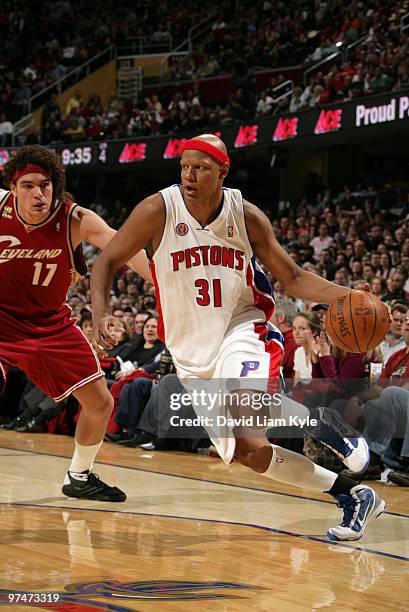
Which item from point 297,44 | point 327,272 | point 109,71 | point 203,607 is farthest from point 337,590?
point 109,71

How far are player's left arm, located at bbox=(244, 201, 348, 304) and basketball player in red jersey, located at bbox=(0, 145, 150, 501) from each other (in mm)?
991

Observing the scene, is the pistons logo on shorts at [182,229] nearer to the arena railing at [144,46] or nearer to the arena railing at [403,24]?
the arena railing at [403,24]

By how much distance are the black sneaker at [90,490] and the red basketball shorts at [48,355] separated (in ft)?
2.32

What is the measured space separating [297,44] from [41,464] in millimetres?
14316

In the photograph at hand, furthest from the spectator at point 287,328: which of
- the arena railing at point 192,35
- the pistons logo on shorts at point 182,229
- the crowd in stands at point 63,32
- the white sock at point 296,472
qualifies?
the crowd in stands at point 63,32

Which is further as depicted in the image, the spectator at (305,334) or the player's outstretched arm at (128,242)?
the spectator at (305,334)

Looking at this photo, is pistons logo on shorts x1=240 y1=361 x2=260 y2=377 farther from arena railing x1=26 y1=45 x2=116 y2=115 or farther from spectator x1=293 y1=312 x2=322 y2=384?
arena railing x1=26 y1=45 x2=116 y2=115

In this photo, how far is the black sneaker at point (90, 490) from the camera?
5508mm

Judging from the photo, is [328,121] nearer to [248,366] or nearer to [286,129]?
[286,129]

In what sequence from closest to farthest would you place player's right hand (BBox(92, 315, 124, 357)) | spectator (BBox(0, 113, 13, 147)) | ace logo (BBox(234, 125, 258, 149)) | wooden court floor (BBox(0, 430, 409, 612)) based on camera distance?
wooden court floor (BBox(0, 430, 409, 612)) → player's right hand (BBox(92, 315, 124, 357)) → ace logo (BBox(234, 125, 258, 149)) → spectator (BBox(0, 113, 13, 147))

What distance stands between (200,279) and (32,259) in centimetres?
127

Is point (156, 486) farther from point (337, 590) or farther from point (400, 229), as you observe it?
point (400, 229)

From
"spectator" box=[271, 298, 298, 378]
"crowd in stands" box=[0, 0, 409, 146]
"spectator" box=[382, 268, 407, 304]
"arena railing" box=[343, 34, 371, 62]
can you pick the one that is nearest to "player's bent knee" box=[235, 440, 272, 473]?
"spectator" box=[271, 298, 298, 378]

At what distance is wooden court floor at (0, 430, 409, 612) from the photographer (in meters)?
3.28
